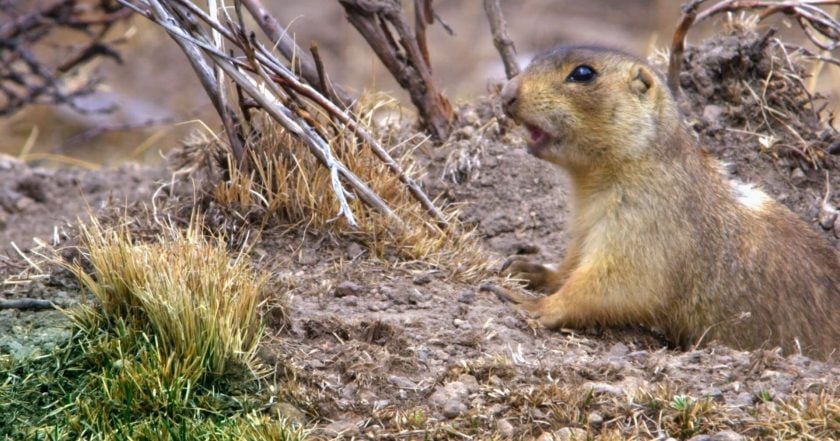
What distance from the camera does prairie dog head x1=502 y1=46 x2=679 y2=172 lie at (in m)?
5.23

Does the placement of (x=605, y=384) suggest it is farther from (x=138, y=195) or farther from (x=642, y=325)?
(x=138, y=195)

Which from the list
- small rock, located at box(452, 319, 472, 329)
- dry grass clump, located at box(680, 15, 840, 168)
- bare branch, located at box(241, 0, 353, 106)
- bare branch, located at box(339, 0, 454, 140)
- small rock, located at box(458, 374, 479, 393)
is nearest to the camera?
small rock, located at box(458, 374, 479, 393)

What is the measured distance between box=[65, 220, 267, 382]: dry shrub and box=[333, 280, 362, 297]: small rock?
2.07 ft

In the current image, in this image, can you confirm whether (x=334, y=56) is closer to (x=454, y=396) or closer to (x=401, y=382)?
(x=401, y=382)

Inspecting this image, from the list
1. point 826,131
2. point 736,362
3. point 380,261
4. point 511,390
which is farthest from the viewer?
point 826,131

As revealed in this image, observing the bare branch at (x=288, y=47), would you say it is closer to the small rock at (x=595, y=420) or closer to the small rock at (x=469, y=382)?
the small rock at (x=469, y=382)

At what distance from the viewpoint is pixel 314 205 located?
5.57 meters

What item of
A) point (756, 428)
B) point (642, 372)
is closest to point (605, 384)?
point (642, 372)

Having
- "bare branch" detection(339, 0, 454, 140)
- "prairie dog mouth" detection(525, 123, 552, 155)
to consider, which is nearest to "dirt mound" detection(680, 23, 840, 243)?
"bare branch" detection(339, 0, 454, 140)

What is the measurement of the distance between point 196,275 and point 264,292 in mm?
390

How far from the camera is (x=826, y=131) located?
672cm

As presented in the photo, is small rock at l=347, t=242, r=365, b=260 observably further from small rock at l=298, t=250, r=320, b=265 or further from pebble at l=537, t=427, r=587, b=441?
pebble at l=537, t=427, r=587, b=441

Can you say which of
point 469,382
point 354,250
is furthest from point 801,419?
point 354,250

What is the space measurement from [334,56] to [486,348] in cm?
945
